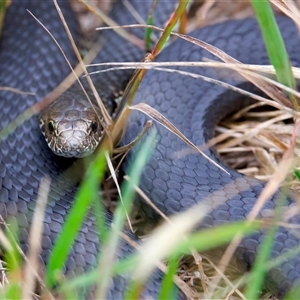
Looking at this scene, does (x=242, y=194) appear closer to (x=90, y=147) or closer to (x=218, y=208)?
(x=218, y=208)

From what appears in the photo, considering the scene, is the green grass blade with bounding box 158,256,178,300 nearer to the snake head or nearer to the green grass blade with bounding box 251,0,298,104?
the green grass blade with bounding box 251,0,298,104

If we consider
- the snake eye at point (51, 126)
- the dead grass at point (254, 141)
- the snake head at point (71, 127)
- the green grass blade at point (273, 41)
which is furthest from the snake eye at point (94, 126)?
the green grass blade at point (273, 41)

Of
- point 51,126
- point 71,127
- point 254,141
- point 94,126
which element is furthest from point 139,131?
point 254,141

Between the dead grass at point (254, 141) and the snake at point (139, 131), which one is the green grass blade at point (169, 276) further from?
the dead grass at point (254, 141)

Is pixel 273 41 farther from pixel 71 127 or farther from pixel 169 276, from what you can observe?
pixel 71 127

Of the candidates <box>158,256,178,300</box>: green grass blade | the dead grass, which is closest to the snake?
the dead grass

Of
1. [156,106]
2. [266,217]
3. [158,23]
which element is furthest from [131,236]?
[158,23]
